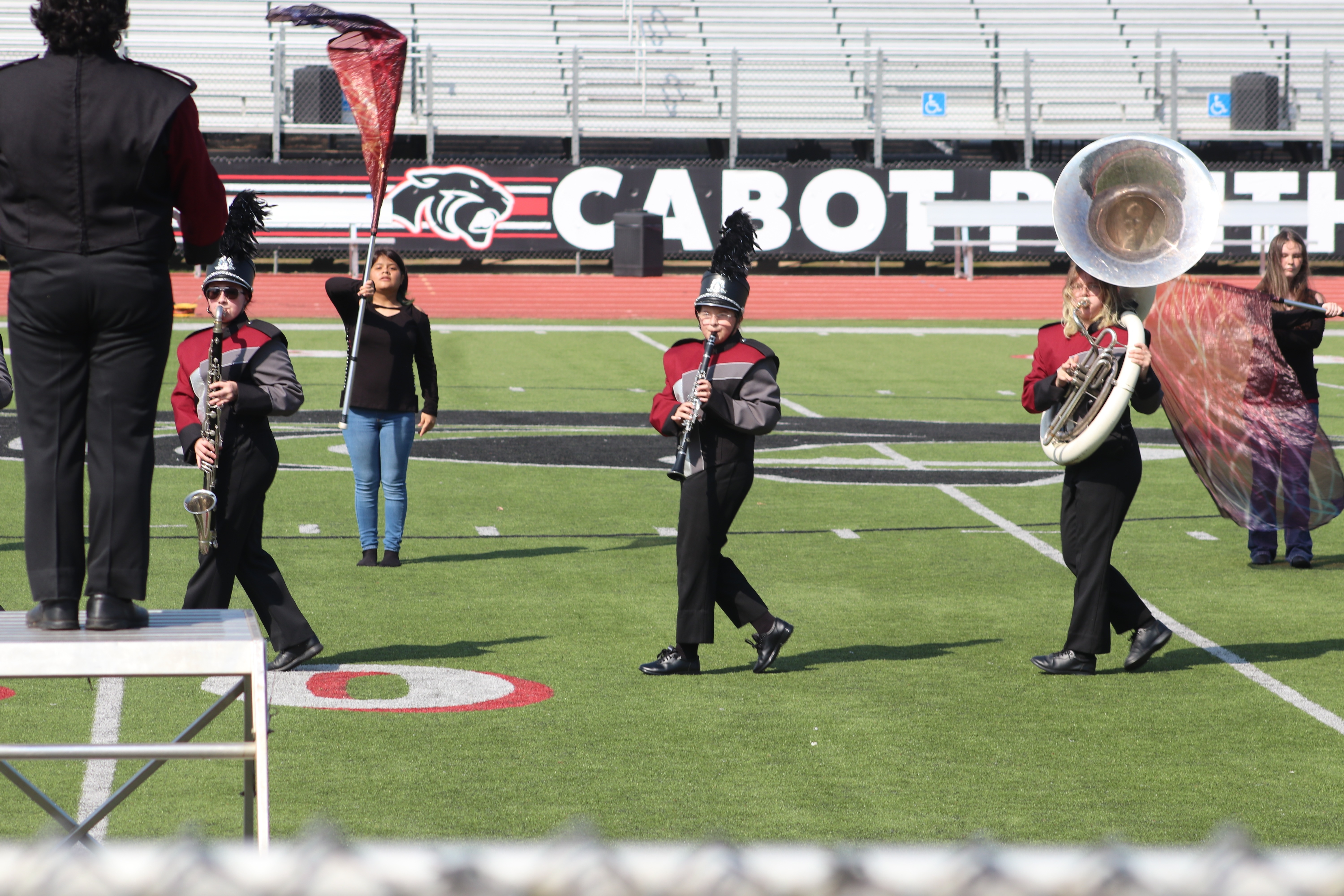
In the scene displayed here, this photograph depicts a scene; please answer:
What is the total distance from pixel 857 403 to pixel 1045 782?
13.2 metres

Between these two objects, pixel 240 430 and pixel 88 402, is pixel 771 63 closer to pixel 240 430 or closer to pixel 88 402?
pixel 240 430

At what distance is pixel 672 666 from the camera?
287 inches

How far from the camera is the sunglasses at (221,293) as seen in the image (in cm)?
A: 706

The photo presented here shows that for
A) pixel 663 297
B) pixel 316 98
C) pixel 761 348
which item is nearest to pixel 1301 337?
pixel 761 348

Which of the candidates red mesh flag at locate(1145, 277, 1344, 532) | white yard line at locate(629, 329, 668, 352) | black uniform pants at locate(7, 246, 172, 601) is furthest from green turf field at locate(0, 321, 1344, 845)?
white yard line at locate(629, 329, 668, 352)

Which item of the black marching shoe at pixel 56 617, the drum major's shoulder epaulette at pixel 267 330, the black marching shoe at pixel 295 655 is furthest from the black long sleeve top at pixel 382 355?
the black marching shoe at pixel 56 617

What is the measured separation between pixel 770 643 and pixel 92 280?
411 cm

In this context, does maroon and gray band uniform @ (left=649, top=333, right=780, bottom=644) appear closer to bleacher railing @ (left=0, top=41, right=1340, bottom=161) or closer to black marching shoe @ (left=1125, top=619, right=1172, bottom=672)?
black marching shoe @ (left=1125, top=619, right=1172, bottom=672)

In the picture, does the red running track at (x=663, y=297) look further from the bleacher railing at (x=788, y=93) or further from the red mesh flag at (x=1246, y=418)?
the red mesh flag at (x=1246, y=418)

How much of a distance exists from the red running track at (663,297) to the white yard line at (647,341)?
2.52 metres

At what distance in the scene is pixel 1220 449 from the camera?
31.0 ft

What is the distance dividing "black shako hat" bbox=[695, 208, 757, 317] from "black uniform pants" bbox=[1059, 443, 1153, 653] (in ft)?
5.40

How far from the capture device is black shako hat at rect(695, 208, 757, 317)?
7184 mm

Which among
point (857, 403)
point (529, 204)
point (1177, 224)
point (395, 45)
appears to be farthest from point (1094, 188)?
point (529, 204)
